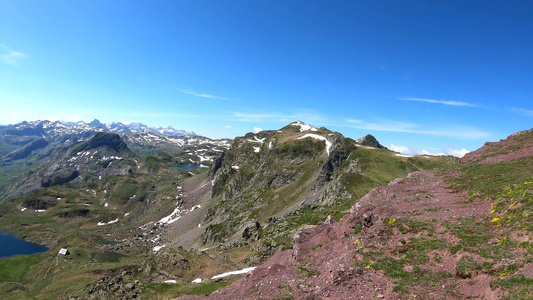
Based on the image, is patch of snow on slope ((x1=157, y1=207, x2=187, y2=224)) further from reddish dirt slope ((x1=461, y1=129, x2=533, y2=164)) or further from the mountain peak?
reddish dirt slope ((x1=461, y1=129, x2=533, y2=164))

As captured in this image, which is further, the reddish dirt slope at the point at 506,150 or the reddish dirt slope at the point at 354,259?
the reddish dirt slope at the point at 506,150

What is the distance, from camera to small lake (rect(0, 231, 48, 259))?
176 meters

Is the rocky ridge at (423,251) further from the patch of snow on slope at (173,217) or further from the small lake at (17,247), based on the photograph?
the small lake at (17,247)

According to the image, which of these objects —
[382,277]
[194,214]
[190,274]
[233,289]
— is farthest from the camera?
[194,214]

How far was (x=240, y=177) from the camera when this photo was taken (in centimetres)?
15438

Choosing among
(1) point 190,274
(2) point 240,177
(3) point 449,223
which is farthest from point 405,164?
(2) point 240,177

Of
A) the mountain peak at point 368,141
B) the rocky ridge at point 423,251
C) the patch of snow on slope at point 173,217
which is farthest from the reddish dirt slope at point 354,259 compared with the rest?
the patch of snow on slope at point 173,217

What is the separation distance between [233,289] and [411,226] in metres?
19.5

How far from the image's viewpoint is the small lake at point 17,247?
176m

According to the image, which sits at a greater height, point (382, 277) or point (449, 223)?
point (449, 223)

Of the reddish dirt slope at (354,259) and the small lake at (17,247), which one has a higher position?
the reddish dirt slope at (354,259)

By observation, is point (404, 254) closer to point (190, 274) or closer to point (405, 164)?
point (190, 274)

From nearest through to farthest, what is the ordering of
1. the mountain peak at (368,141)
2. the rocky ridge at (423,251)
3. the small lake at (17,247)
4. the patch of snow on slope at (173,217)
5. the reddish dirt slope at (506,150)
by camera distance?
1. the rocky ridge at (423,251)
2. the reddish dirt slope at (506,150)
3. the mountain peak at (368,141)
4. the small lake at (17,247)
5. the patch of snow on slope at (173,217)

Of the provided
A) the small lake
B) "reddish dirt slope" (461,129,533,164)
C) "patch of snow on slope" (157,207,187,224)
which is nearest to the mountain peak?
"reddish dirt slope" (461,129,533,164)
